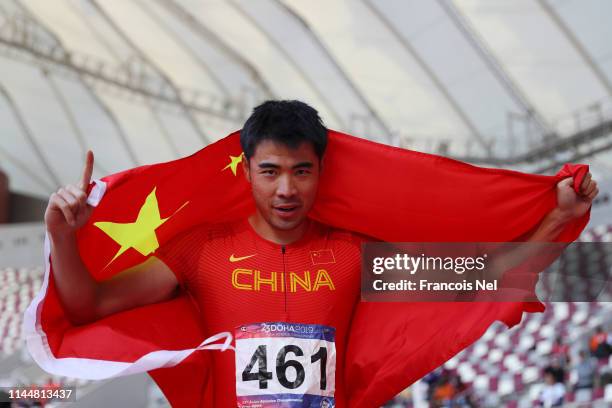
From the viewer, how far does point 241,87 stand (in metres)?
19.6

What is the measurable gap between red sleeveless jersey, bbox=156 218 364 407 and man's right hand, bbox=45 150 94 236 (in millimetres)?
430

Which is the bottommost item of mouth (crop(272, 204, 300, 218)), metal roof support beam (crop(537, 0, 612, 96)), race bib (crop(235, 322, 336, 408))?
race bib (crop(235, 322, 336, 408))

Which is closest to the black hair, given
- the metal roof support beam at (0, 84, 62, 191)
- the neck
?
the neck

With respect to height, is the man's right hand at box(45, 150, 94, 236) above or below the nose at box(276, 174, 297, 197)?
below

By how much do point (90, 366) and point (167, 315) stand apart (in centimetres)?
32

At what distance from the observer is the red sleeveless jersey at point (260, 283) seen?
2.75 m

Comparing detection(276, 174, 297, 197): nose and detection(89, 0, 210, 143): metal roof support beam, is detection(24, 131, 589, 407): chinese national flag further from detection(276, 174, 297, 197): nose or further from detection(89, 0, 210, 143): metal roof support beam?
detection(89, 0, 210, 143): metal roof support beam

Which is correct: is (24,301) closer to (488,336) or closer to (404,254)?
(488,336)

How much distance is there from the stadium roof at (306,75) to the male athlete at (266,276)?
37.2 feet

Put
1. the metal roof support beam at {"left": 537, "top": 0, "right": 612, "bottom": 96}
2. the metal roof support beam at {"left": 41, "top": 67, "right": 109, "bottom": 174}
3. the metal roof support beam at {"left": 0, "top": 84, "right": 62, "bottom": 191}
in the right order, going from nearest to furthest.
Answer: the metal roof support beam at {"left": 537, "top": 0, "right": 612, "bottom": 96} → the metal roof support beam at {"left": 41, "top": 67, "right": 109, "bottom": 174} → the metal roof support beam at {"left": 0, "top": 84, "right": 62, "bottom": 191}

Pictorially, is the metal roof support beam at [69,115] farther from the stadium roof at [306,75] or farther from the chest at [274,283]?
the chest at [274,283]

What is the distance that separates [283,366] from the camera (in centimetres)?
264

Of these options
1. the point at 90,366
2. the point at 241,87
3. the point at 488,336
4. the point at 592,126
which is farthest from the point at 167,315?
the point at 241,87

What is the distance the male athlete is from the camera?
2646 millimetres
